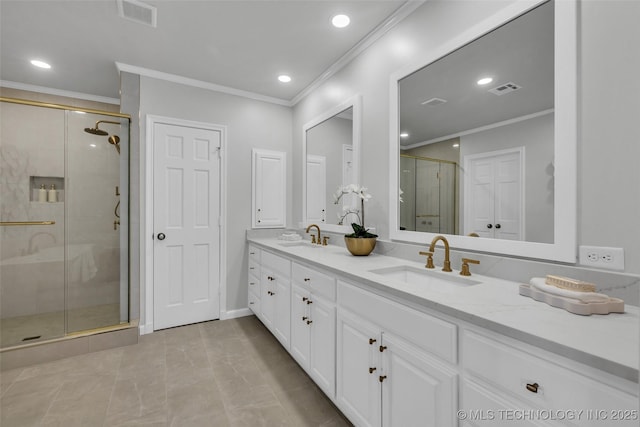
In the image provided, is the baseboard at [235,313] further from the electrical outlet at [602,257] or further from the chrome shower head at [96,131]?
the electrical outlet at [602,257]

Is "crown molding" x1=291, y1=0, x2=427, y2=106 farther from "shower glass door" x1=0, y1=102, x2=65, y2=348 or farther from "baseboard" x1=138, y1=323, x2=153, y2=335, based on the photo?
"baseboard" x1=138, y1=323, x2=153, y2=335

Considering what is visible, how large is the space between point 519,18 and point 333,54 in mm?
1567

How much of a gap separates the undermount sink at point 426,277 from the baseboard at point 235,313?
2284 millimetres

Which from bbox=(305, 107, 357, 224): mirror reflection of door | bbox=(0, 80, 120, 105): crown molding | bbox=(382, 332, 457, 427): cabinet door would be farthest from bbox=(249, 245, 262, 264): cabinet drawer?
bbox=(0, 80, 120, 105): crown molding

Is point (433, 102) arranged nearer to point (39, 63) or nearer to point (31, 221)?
point (31, 221)

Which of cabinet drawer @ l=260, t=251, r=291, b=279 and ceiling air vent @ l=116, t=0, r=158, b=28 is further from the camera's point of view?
cabinet drawer @ l=260, t=251, r=291, b=279

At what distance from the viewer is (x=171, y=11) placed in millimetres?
2072

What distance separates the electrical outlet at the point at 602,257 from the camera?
3.52ft

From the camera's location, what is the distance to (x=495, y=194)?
152cm

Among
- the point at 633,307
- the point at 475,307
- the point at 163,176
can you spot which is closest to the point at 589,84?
the point at 633,307

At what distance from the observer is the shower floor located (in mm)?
2480

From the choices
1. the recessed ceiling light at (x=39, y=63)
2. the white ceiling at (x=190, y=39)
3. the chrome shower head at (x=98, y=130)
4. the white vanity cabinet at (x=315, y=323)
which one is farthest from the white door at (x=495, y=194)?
the recessed ceiling light at (x=39, y=63)

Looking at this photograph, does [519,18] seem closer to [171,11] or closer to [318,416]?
[171,11]

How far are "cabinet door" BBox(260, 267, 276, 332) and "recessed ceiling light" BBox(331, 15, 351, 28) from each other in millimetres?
2137
